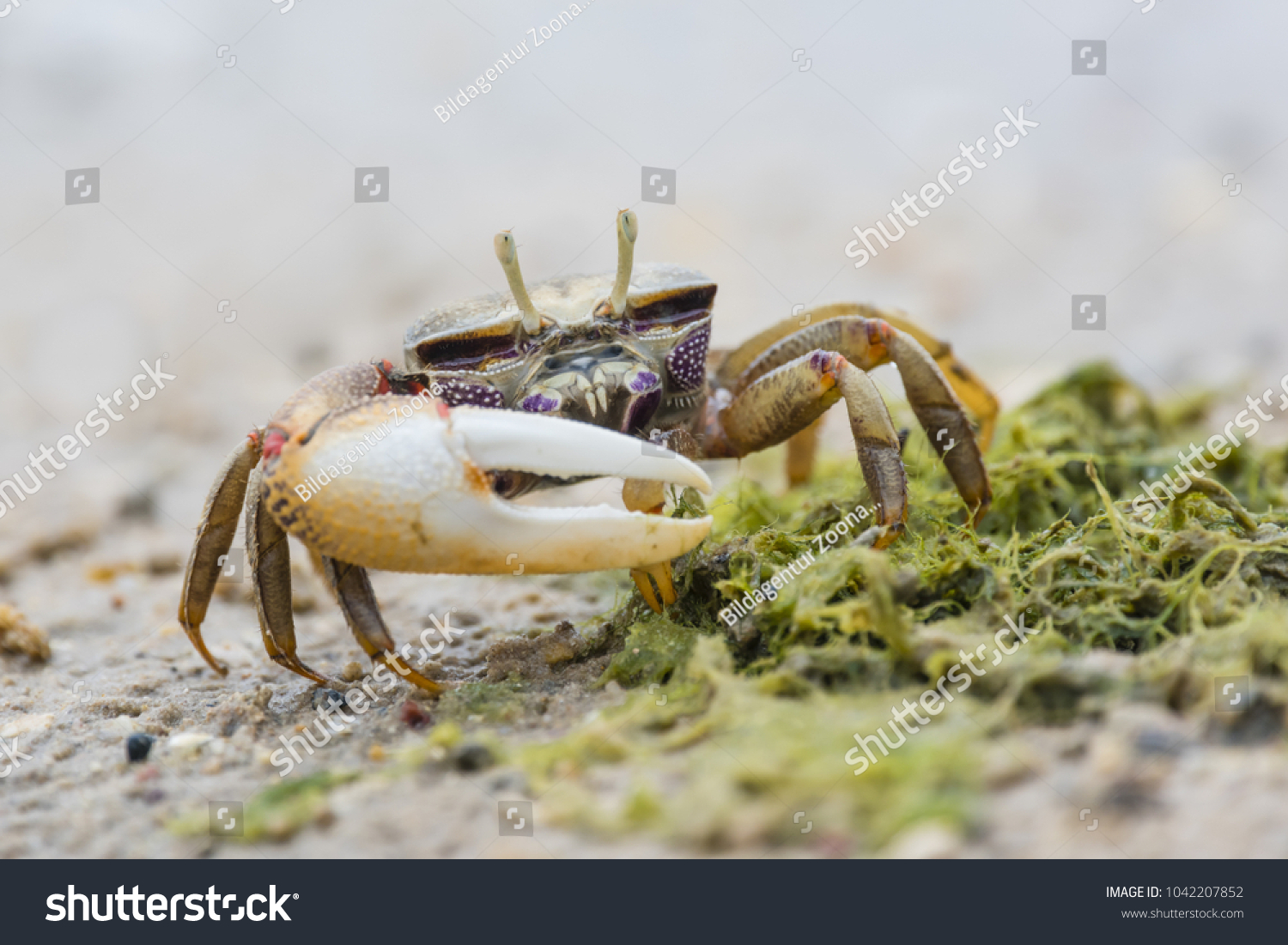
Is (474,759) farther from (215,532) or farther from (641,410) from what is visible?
(215,532)

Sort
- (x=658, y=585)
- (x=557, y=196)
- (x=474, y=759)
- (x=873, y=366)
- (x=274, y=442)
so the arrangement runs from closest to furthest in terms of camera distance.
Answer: (x=474, y=759) < (x=274, y=442) < (x=658, y=585) < (x=873, y=366) < (x=557, y=196)

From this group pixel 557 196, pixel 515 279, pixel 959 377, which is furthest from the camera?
pixel 557 196

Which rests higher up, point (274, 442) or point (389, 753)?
point (274, 442)

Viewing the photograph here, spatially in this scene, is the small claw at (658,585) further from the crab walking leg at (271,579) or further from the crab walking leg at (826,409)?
the crab walking leg at (271,579)

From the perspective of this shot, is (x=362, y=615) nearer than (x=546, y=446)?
No

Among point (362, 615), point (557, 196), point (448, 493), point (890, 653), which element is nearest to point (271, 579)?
point (362, 615)

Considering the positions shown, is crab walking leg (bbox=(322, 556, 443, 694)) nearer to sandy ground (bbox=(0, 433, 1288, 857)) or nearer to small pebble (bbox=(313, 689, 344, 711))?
sandy ground (bbox=(0, 433, 1288, 857))

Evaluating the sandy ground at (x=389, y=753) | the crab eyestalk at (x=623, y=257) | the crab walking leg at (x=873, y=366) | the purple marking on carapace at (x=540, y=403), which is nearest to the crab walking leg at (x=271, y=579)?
the sandy ground at (x=389, y=753)

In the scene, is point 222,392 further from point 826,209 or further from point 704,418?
point 826,209
